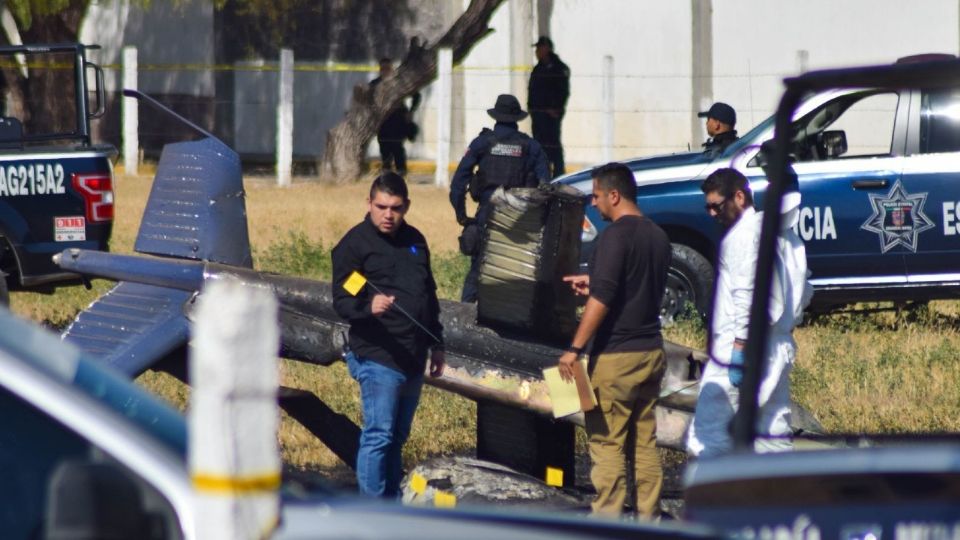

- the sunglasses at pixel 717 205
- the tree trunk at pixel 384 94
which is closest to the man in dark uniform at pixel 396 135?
the tree trunk at pixel 384 94

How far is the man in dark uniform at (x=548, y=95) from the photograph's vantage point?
20.2 meters

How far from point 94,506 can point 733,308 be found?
4577 millimetres

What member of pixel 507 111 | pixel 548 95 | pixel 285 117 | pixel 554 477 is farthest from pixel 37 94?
pixel 554 477

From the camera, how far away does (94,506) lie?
7.25 ft

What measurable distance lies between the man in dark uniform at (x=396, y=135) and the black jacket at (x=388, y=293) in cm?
1632

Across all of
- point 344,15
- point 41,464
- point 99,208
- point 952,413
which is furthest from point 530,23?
point 41,464

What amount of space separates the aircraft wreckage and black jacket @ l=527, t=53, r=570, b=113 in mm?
12943

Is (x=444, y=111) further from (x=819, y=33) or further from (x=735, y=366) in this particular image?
(x=735, y=366)

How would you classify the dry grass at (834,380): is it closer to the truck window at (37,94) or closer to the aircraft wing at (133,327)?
the aircraft wing at (133,327)

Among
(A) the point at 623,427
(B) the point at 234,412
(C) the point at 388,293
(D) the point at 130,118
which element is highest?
(D) the point at 130,118

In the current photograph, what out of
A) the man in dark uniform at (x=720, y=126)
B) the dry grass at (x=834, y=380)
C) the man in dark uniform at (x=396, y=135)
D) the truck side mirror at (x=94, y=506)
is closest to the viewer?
the truck side mirror at (x=94, y=506)

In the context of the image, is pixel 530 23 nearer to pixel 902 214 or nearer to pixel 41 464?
pixel 902 214

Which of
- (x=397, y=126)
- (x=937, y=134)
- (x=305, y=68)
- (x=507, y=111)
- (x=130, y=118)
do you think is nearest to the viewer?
(x=937, y=134)

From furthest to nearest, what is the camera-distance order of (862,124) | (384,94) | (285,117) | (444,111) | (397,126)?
(397,126) < (384,94) < (285,117) < (444,111) < (862,124)
